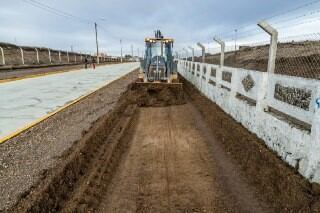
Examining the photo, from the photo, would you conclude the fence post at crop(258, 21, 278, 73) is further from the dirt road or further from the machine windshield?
the machine windshield

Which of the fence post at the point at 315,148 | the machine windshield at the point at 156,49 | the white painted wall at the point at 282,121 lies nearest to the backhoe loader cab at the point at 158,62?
the machine windshield at the point at 156,49

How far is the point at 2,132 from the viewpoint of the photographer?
6.17m

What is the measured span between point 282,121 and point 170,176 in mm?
2230

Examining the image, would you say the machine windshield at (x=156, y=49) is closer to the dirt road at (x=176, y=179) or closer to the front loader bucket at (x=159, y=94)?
the front loader bucket at (x=159, y=94)

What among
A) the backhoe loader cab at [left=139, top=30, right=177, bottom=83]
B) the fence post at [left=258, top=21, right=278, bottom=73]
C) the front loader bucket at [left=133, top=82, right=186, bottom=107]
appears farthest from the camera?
the backhoe loader cab at [left=139, top=30, right=177, bottom=83]

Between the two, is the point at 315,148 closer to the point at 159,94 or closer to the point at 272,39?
the point at 272,39

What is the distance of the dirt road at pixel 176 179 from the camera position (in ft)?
11.8

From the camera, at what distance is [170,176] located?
14.5 feet

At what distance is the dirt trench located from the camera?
3529 mm

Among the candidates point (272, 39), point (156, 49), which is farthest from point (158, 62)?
point (272, 39)

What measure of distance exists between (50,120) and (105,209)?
4.71m

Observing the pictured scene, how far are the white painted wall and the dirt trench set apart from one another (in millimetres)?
204

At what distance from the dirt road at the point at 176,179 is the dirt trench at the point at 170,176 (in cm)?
1

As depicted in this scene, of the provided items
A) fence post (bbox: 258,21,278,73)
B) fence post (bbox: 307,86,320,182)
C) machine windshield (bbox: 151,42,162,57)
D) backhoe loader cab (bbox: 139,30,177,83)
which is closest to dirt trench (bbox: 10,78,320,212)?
fence post (bbox: 307,86,320,182)
